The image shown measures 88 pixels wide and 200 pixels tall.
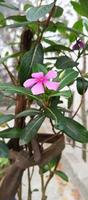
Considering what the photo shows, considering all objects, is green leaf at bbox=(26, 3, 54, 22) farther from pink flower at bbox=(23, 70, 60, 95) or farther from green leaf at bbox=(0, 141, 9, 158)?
green leaf at bbox=(0, 141, 9, 158)

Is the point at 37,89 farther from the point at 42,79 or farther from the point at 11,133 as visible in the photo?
the point at 11,133

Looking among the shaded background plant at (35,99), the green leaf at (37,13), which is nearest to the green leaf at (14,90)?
the shaded background plant at (35,99)

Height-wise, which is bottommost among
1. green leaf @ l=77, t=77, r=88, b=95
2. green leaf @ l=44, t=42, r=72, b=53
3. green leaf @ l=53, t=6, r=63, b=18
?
green leaf @ l=77, t=77, r=88, b=95

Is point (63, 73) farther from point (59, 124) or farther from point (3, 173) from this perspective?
point (3, 173)

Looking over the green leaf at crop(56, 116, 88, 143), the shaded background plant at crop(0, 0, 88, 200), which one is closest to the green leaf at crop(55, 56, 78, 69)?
the shaded background plant at crop(0, 0, 88, 200)

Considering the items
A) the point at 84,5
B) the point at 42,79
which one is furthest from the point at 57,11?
the point at 42,79

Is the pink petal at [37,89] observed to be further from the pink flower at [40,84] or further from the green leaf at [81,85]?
the green leaf at [81,85]
